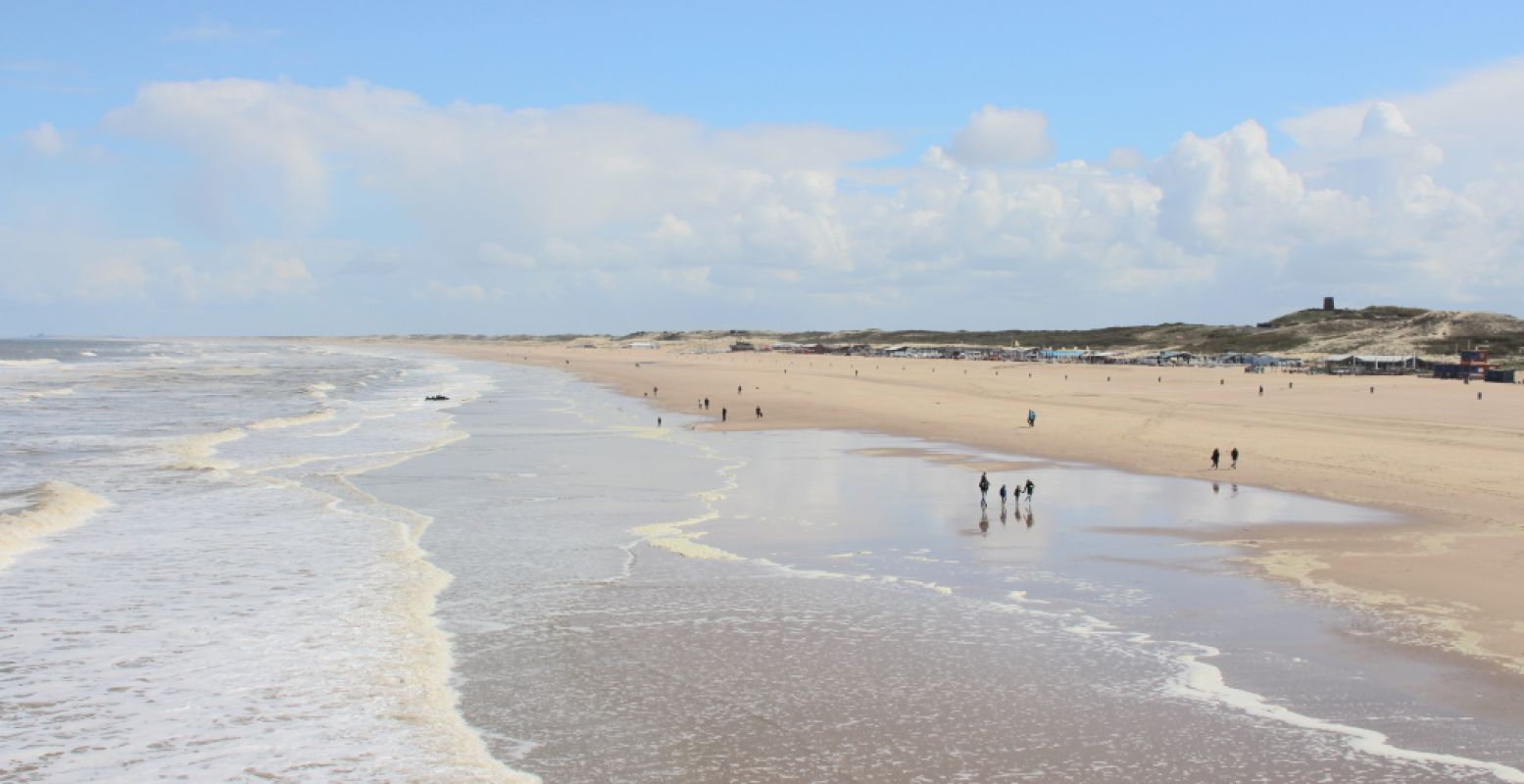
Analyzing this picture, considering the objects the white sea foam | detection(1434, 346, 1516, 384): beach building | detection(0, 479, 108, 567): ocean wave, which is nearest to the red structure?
detection(1434, 346, 1516, 384): beach building

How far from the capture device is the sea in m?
10.4

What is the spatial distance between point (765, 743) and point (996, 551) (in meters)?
10.5

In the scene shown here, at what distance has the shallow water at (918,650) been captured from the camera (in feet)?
34.0

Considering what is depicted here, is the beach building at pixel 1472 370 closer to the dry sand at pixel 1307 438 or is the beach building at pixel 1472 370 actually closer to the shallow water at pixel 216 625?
the dry sand at pixel 1307 438

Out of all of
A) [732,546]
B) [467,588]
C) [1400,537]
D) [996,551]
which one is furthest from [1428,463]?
[467,588]

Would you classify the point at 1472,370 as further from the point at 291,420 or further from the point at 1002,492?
the point at 291,420

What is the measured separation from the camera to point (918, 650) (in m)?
13.9

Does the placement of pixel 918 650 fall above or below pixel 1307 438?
below

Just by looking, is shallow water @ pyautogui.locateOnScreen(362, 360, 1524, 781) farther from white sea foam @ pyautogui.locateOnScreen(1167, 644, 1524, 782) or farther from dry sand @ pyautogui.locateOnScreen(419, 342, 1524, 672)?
dry sand @ pyautogui.locateOnScreen(419, 342, 1524, 672)

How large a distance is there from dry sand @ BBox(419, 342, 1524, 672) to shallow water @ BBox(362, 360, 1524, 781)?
66.2 inches

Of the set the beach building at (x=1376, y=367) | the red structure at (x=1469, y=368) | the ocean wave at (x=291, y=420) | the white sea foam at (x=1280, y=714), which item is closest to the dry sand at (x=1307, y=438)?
the white sea foam at (x=1280, y=714)

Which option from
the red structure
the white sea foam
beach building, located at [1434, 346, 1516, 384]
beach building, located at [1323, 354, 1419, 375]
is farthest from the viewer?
beach building, located at [1323, 354, 1419, 375]

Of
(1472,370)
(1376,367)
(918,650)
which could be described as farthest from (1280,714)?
(1376,367)

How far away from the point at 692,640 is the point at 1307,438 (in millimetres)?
33591
